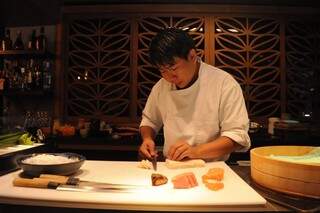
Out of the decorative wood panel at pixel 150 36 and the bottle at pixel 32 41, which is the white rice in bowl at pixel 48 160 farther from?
the bottle at pixel 32 41

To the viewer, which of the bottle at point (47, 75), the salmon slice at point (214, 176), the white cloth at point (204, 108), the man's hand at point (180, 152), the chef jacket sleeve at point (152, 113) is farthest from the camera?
the bottle at point (47, 75)

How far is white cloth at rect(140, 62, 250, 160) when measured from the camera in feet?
5.77

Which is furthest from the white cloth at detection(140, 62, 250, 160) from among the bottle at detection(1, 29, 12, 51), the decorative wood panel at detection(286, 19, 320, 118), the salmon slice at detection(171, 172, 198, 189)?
the bottle at detection(1, 29, 12, 51)

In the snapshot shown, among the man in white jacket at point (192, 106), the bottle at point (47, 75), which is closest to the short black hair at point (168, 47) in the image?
the man in white jacket at point (192, 106)

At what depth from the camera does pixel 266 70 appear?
3.71m

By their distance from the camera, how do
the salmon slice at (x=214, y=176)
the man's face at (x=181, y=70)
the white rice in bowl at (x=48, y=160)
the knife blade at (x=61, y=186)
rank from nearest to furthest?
the knife blade at (x=61, y=186)
the salmon slice at (x=214, y=176)
the white rice in bowl at (x=48, y=160)
the man's face at (x=181, y=70)

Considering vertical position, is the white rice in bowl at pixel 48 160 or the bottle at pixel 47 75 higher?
the bottle at pixel 47 75

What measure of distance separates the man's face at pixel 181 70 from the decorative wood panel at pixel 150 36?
1.86 m

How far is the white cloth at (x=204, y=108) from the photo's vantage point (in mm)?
1759

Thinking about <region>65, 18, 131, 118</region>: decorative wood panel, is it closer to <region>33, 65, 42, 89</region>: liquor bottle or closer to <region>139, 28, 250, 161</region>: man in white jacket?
<region>33, 65, 42, 89</region>: liquor bottle

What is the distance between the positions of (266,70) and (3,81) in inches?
123

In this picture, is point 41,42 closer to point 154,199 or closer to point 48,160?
point 48,160

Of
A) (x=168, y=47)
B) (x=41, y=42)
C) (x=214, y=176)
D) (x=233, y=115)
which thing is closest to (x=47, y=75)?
(x=41, y=42)

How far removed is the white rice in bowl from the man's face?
0.67 meters
